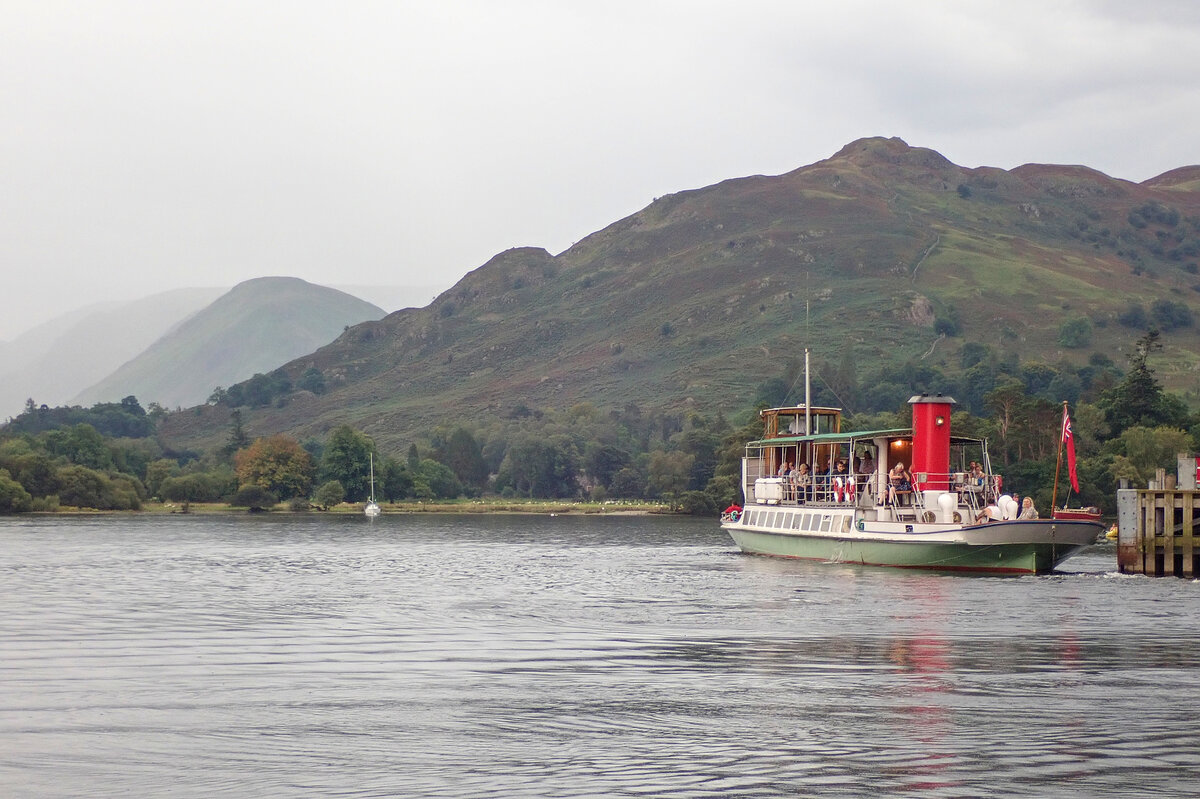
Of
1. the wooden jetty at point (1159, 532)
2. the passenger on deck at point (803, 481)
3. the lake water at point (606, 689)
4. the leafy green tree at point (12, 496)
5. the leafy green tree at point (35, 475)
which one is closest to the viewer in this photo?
the lake water at point (606, 689)

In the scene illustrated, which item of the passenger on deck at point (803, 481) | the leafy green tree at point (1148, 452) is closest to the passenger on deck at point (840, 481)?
the passenger on deck at point (803, 481)

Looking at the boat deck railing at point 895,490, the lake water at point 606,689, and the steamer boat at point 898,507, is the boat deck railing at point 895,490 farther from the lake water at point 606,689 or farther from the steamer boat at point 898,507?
the lake water at point 606,689

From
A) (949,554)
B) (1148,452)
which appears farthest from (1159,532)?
(1148,452)

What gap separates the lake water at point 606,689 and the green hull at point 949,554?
1579 millimetres

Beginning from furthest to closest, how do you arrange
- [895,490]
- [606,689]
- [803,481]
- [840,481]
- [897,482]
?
[803,481] → [840,481] → [897,482] → [895,490] → [606,689]

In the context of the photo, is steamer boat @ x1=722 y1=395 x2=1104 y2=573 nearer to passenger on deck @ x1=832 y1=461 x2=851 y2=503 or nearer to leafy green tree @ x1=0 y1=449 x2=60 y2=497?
passenger on deck @ x1=832 y1=461 x2=851 y2=503

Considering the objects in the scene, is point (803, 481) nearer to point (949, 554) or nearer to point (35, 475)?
point (949, 554)

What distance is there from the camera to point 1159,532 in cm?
6191

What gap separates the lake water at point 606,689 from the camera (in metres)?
19.4

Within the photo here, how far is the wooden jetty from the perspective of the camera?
196 ft

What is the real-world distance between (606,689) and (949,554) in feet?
126

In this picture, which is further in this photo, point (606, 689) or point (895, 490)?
point (895, 490)

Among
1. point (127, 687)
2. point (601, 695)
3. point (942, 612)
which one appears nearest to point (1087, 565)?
point (942, 612)

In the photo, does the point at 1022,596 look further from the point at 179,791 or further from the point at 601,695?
the point at 179,791
